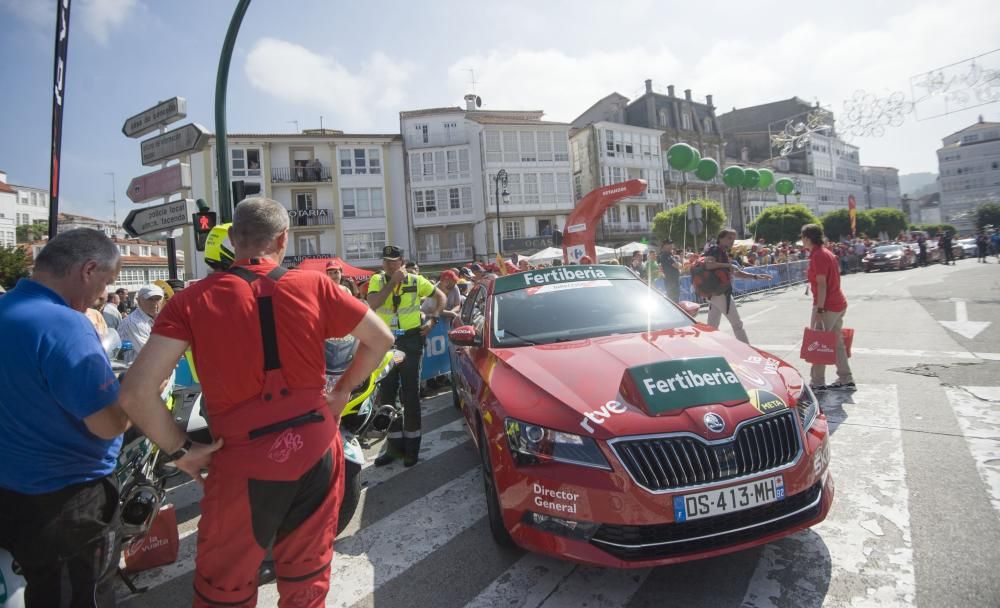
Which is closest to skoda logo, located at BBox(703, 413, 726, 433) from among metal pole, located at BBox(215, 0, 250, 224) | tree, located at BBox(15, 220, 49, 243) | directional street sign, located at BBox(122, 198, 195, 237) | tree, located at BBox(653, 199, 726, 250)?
metal pole, located at BBox(215, 0, 250, 224)

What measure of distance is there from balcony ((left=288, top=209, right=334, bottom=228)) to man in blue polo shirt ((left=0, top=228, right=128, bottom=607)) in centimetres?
3873

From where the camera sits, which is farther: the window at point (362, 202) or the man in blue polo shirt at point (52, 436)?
the window at point (362, 202)

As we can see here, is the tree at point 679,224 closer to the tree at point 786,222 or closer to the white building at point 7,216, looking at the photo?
the tree at point 786,222

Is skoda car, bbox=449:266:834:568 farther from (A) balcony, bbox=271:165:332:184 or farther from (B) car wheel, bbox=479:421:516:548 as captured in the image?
(A) balcony, bbox=271:165:332:184

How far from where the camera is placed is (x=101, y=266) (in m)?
2.15

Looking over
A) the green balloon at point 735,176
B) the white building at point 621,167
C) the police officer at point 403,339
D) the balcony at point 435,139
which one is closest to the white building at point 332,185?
the balcony at point 435,139

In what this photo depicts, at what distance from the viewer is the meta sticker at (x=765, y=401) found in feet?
Result: 8.56

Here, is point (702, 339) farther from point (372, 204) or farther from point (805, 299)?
point (372, 204)

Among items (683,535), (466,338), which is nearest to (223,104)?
(466,338)

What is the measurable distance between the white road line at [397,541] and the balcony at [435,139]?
3863cm

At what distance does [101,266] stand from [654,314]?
337cm

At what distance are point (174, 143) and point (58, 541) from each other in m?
6.92

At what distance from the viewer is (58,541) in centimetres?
192

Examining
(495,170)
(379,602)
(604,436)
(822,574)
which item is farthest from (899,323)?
(495,170)
